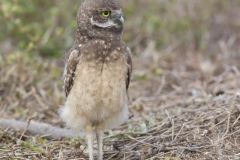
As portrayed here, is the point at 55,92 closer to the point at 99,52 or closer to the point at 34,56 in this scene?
the point at 34,56

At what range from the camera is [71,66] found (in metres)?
5.91

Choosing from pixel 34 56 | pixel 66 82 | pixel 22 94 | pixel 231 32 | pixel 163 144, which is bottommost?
pixel 163 144

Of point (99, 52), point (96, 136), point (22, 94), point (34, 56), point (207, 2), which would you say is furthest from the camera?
point (207, 2)

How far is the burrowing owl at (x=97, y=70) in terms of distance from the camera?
5.78 meters

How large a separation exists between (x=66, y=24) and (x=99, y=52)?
4.67 m

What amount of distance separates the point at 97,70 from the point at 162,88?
2981 millimetres

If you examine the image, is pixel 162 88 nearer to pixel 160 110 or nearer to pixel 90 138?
pixel 160 110

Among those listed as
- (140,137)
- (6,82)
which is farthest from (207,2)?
(140,137)

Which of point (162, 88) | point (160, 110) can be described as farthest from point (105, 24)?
point (162, 88)

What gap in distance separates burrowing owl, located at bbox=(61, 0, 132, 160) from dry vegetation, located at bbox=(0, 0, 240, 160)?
392 mm

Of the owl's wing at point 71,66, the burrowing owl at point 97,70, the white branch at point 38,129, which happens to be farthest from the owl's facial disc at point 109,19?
the white branch at point 38,129

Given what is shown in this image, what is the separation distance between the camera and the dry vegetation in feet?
20.2

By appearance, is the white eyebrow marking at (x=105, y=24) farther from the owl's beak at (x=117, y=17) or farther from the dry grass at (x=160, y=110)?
the dry grass at (x=160, y=110)

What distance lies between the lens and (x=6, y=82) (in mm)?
8172
